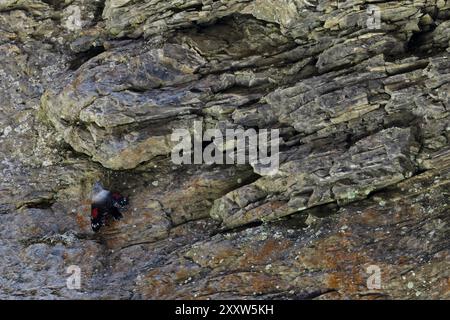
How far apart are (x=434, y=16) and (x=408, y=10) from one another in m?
1.09

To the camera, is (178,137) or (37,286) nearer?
(37,286)

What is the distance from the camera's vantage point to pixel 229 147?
66.1ft

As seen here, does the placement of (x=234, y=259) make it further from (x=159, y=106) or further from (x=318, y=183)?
(x=159, y=106)

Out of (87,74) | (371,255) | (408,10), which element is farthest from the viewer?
(87,74)

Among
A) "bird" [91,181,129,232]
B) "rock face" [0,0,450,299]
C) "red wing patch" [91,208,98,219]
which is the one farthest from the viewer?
"bird" [91,181,129,232]

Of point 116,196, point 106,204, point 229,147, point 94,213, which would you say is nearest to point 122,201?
point 116,196

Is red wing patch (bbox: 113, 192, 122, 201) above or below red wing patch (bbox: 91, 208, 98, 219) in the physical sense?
above

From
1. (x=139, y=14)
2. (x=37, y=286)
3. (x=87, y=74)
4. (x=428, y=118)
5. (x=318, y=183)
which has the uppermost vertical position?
(x=139, y=14)

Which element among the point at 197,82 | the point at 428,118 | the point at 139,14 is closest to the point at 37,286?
the point at 197,82

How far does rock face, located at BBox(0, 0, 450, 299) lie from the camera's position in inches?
694

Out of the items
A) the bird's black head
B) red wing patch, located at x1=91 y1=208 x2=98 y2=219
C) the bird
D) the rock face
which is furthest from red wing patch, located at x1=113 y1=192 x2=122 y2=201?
red wing patch, located at x1=91 y1=208 x2=98 y2=219

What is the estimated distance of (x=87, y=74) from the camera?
21500 mm

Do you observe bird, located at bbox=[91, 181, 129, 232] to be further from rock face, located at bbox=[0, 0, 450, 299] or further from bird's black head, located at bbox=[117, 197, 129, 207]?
rock face, located at bbox=[0, 0, 450, 299]

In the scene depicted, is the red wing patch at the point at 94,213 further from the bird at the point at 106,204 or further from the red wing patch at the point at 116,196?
the red wing patch at the point at 116,196
